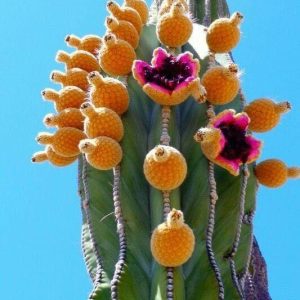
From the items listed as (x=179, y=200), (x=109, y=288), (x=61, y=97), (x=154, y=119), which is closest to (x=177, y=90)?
(x=154, y=119)

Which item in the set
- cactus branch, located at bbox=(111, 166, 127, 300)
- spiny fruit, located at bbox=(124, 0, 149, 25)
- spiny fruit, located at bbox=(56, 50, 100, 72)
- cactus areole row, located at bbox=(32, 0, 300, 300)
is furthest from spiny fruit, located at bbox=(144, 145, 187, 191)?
spiny fruit, located at bbox=(124, 0, 149, 25)

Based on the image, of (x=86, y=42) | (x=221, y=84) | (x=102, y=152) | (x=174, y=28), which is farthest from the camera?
(x=86, y=42)

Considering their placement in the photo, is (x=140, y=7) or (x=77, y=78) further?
(x=140, y=7)

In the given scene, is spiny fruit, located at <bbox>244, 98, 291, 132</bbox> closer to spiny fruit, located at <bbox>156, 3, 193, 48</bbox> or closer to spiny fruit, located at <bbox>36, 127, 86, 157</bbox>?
spiny fruit, located at <bbox>156, 3, 193, 48</bbox>

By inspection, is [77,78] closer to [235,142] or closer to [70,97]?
[70,97]

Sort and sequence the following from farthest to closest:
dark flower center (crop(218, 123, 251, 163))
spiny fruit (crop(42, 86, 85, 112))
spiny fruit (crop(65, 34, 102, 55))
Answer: spiny fruit (crop(65, 34, 102, 55)) < spiny fruit (crop(42, 86, 85, 112)) < dark flower center (crop(218, 123, 251, 163))

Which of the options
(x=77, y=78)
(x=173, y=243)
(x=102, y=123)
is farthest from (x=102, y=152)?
(x=77, y=78)

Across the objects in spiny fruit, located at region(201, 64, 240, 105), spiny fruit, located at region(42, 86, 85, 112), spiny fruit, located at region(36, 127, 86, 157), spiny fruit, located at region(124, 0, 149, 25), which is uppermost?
spiny fruit, located at region(124, 0, 149, 25)
